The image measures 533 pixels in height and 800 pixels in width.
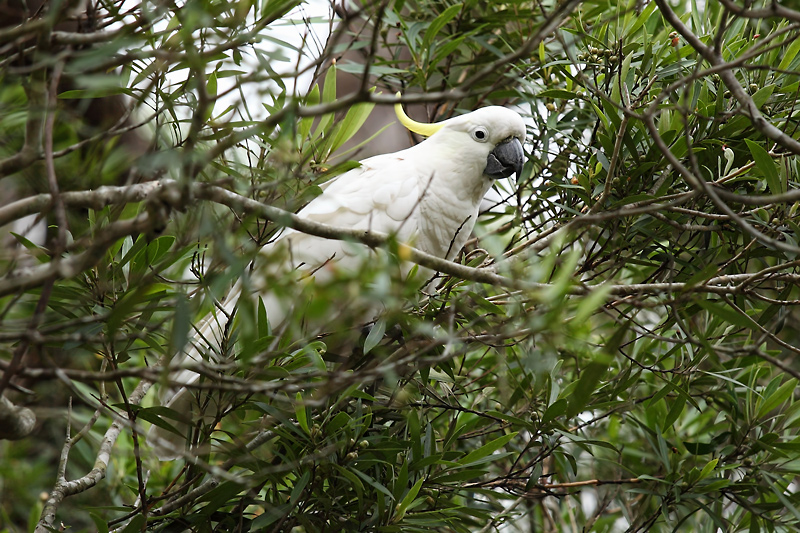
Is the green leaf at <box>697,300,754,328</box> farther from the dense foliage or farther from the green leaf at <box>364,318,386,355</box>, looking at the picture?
the green leaf at <box>364,318,386,355</box>

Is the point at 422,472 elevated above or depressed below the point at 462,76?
below

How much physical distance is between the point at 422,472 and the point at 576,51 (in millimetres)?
1169

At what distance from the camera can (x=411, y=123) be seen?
211 cm

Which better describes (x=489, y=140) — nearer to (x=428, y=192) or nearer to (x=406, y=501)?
(x=428, y=192)

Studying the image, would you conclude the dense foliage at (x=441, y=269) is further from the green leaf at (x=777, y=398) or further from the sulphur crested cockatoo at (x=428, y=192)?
the sulphur crested cockatoo at (x=428, y=192)

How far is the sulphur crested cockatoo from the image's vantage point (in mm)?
1989

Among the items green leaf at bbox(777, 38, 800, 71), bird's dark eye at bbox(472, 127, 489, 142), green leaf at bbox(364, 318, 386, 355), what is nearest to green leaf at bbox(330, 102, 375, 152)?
bird's dark eye at bbox(472, 127, 489, 142)

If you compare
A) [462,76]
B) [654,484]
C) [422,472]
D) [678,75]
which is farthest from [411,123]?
[654,484]

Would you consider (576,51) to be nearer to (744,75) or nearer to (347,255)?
(744,75)

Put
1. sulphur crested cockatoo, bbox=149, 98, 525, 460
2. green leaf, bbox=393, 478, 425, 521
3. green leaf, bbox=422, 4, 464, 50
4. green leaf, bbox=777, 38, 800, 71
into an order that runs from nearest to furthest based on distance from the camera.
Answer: green leaf, bbox=393, 478, 425, 521
green leaf, bbox=777, 38, 800, 71
green leaf, bbox=422, 4, 464, 50
sulphur crested cockatoo, bbox=149, 98, 525, 460

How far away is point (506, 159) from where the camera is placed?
2.00m

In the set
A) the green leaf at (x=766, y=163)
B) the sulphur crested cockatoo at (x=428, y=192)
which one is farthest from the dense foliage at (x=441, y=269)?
the sulphur crested cockatoo at (x=428, y=192)

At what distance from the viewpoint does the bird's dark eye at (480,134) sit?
202 centimetres

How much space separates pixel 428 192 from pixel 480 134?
229 millimetres
